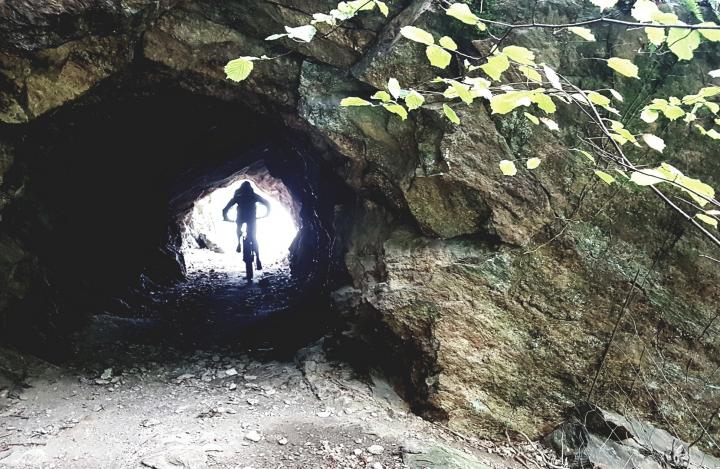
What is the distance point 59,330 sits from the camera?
5.77 m

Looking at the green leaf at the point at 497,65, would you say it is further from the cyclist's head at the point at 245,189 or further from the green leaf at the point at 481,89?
the cyclist's head at the point at 245,189

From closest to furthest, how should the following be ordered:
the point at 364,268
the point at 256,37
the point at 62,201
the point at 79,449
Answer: the point at 79,449 < the point at 256,37 < the point at 364,268 < the point at 62,201

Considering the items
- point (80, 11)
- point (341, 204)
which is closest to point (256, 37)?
point (80, 11)

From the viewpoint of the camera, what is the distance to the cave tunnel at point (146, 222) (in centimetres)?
555

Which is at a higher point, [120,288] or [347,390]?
[120,288]

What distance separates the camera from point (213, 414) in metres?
4.47

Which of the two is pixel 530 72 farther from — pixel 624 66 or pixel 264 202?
pixel 264 202

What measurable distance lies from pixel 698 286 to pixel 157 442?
5629mm

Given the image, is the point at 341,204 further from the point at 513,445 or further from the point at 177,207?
the point at 177,207

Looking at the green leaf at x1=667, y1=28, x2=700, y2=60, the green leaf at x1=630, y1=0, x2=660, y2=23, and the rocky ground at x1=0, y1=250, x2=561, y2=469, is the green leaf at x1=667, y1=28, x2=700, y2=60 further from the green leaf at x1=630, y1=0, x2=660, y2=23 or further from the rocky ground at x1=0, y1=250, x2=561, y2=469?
the rocky ground at x1=0, y1=250, x2=561, y2=469

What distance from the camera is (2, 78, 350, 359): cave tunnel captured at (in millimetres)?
5551

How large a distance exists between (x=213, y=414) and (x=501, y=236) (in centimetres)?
366

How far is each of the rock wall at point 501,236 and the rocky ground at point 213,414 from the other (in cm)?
55

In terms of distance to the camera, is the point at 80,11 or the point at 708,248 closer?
the point at 80,11
